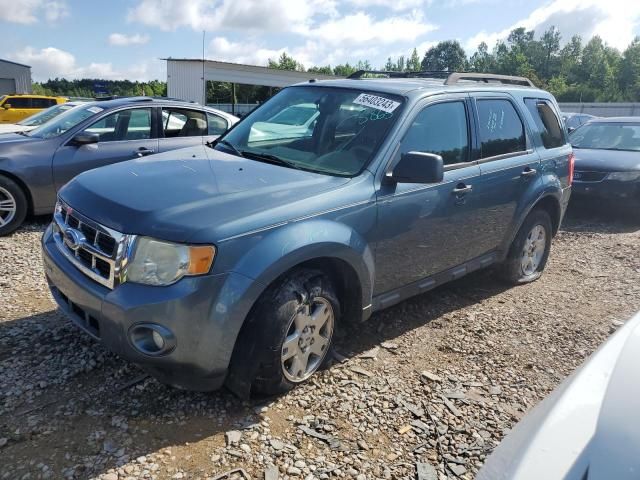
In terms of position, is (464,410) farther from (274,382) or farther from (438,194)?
(438,194)

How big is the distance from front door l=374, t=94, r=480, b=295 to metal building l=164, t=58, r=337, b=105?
2548cm

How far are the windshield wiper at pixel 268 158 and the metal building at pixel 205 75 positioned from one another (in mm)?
25492

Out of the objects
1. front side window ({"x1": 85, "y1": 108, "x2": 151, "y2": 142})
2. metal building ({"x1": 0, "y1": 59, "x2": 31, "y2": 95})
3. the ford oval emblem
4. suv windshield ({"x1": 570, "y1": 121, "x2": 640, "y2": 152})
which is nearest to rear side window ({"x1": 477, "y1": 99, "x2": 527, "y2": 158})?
the ford oval emblem

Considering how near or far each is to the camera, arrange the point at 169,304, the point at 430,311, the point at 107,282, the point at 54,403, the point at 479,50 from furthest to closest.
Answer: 1. the point at 479,50
2. the point at 430,311
3. the point at 54,403
4. the point at 107,282
5. the point at 169,304

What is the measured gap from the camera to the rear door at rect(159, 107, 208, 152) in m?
6.84

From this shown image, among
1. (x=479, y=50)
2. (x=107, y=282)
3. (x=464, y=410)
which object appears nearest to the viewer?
(x=107, y=282)

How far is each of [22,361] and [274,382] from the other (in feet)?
5.42

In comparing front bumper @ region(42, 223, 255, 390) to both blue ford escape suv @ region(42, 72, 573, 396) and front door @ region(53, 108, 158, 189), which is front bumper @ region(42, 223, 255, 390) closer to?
blue ford escape suv @ region(42, 72, 573, 396)

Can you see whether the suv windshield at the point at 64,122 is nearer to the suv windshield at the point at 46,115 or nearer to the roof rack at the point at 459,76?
the suv windshield at the point at 46,115

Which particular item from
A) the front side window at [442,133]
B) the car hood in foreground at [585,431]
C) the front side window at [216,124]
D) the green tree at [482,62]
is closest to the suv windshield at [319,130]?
the front side window at [442,133]

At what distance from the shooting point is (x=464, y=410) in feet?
10.4

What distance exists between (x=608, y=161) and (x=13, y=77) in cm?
4456

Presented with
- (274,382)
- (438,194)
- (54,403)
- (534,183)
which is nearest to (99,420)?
(54,403)

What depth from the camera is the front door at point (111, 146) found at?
20.2 ft
